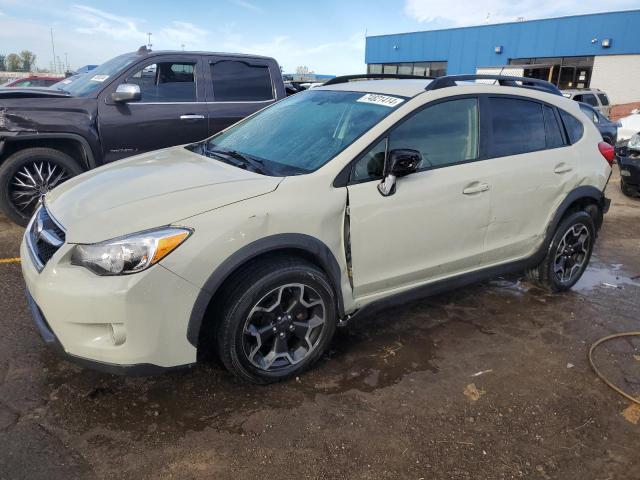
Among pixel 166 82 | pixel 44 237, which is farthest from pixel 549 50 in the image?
pixel 44 237

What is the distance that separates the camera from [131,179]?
2914 mm

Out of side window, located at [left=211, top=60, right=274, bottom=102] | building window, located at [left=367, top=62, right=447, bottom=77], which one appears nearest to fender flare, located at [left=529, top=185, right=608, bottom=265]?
side window, located at [left=211, top=60, right=274, bottom=102]

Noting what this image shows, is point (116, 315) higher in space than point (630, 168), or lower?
higher

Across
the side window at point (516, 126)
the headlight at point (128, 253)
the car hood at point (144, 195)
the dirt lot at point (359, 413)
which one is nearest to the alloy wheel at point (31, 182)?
the dirt lot at point (359, 413)

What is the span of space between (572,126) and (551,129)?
0.99ft

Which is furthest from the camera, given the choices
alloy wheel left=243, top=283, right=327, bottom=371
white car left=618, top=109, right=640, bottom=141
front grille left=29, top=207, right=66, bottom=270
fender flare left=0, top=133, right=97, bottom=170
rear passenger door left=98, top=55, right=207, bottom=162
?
white car left=618, top=109, right=640, bottom=141

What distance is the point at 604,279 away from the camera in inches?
193

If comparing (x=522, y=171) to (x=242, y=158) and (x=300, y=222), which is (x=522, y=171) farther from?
(x=242, y=158)

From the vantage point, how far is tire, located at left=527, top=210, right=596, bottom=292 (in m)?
4.18

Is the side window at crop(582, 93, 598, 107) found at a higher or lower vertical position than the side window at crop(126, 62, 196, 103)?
lower

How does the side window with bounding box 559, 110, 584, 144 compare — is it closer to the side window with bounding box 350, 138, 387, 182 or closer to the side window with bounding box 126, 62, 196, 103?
the side window with bounding box 350, 138, 387, 182

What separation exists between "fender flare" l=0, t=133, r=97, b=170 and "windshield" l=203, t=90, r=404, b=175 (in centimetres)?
215

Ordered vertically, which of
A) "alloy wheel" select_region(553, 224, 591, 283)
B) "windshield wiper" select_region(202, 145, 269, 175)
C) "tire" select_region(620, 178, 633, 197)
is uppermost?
"windshield wiper" select_region(202, 145, 269, 175)

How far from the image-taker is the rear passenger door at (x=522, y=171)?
3.61m
